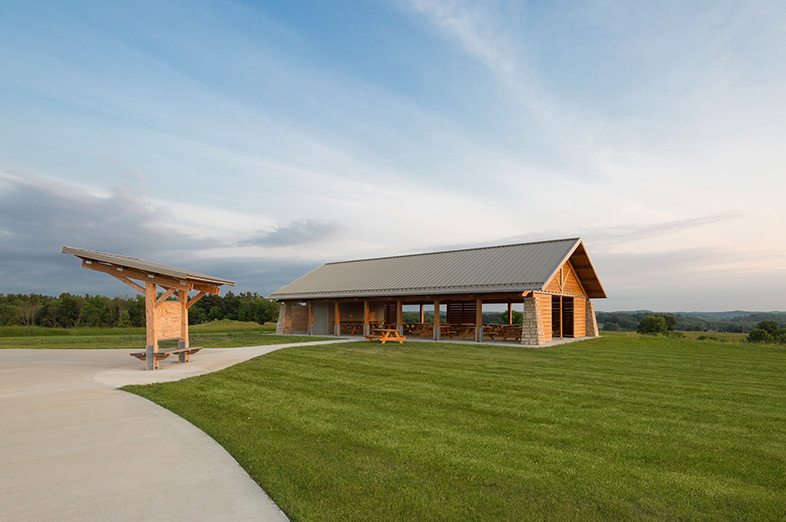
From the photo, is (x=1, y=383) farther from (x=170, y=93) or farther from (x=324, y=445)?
(x=170, y=93)

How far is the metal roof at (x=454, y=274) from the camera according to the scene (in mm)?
19984

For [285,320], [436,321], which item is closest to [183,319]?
[436,321]

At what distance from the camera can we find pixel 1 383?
9102 mm

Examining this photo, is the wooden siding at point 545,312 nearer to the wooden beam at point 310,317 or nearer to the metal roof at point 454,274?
the metal roof at point 454,274

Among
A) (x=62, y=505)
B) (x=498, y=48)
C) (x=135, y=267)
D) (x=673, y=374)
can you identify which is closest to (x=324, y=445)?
(x=62, y=505)

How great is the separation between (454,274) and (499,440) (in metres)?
17.7

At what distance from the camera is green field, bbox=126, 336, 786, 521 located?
11.5 ft

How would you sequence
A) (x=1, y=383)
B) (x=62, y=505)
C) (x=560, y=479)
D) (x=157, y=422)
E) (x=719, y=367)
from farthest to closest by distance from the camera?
(x=719, y=367) < (x=1, y=383) < (x=157, y=422) < (x=560, y=479) < (x=62, y=505)

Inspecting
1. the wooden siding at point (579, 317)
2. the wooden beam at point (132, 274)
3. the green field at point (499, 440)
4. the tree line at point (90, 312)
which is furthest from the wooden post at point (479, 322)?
the tree line at point (90, 312)

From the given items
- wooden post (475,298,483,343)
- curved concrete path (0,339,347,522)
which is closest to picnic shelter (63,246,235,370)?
curved concrete path (0,339,347,522)

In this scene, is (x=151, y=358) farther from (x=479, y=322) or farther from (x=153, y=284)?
(x=479, y=322)

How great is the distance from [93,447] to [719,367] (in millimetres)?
13975

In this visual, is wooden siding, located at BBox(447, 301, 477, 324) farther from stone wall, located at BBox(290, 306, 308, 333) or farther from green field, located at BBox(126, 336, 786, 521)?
green field, located at BBox(126, 336, 786, 521)

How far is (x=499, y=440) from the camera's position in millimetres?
5125
